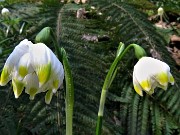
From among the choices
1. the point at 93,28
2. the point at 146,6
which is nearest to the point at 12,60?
the point at 93,28

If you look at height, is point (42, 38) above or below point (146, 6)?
above

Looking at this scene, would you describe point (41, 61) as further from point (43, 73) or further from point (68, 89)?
point (68, 89)

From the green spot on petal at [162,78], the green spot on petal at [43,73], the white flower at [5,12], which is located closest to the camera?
the green spot on petal at [43,73]

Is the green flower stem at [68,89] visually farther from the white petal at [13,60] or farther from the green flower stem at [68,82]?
the white petal at [13,60]

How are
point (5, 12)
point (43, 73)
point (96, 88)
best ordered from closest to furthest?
point (43, 73) < point (96, 88) < point (5, 12)

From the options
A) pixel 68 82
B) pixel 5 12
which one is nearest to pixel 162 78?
pixel 68 82

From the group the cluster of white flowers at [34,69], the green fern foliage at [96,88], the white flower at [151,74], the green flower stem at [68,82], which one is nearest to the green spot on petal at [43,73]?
the cluster of white flowers at [34,69]

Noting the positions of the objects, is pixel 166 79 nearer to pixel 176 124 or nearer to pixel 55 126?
pixel 55 126

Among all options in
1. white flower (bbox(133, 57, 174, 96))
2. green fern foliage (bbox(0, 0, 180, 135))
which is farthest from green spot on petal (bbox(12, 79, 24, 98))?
green fern foliage (bbox(0, 0, 180, 135))
